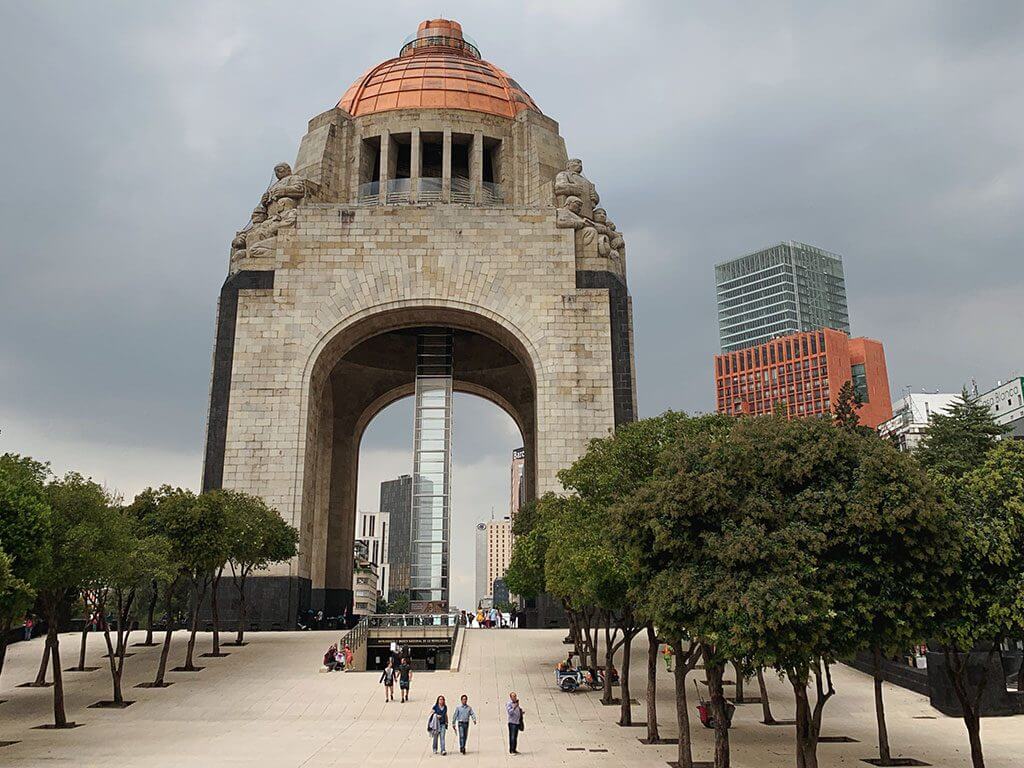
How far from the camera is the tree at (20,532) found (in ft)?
53.3

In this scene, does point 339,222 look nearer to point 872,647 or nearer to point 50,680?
point 50,680

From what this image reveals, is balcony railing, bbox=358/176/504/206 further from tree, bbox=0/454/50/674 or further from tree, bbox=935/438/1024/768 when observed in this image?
tree, bbox=935/438/1024/768

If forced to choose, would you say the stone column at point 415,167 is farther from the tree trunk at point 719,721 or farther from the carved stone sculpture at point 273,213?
the tree trunk at point 719,721

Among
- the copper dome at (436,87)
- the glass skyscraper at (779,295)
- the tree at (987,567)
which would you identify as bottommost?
the tree at (987,567)

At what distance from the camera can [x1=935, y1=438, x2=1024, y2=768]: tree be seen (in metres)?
12.7

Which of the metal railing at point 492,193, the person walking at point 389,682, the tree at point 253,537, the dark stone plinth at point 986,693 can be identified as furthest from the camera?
the metal railing at point 492,193

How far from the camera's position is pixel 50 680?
2583cm

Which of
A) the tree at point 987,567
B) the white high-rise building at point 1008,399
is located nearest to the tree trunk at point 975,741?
the tree at point 987,567

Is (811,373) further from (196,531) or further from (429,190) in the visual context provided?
(196,531)

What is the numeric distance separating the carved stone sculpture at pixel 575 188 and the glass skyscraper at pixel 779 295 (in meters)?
134

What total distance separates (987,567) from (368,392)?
3970 centimetres

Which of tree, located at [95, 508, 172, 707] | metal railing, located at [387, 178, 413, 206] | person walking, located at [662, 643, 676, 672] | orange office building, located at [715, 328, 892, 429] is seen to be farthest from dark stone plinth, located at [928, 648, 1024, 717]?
orange office building, located at [715, 328, 892, 429]

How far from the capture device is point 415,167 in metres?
44.1

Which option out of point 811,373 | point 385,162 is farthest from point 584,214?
point 811,373
